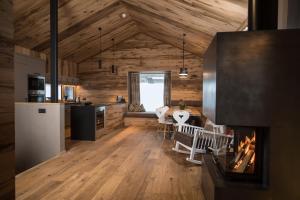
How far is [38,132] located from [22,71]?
1.86 meters

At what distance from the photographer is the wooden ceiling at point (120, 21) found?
12.6 ft

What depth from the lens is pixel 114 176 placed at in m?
3.19

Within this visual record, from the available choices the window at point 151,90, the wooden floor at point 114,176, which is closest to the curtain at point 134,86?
the window at point 151,90

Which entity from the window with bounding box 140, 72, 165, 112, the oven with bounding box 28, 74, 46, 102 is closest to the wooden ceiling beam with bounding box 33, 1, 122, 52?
the oven with bounding box 28, 74, 46, 102

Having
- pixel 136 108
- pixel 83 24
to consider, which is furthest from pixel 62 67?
pixel 136 108

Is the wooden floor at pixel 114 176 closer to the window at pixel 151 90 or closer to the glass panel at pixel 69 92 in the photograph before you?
the glass panel at pixel 69 92

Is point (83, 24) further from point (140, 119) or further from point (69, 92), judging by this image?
point (140, 119)

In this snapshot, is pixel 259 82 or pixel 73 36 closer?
pixel 259 82

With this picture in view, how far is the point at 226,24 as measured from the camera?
400 cm

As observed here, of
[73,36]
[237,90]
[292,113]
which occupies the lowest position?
[292,113]

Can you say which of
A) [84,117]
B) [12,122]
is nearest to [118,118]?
[84,117]

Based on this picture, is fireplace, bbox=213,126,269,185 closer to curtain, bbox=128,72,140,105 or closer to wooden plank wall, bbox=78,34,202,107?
wooden plank wall, bbox=78,34,202,107

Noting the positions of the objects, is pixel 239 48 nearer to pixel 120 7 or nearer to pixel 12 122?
pixel 12 122

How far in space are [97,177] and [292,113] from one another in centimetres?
256
